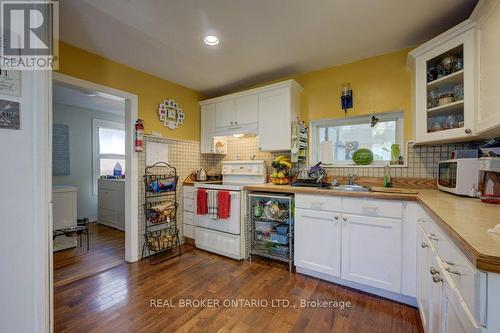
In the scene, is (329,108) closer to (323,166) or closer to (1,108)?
(323,166)

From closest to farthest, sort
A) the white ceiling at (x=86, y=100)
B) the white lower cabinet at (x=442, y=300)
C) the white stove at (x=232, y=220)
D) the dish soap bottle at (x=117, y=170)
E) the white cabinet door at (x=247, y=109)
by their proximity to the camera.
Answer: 1. the white lower cabinet at (x=442, y=300)
2. the white stove at (x=232, y=220)
3. the white cabinet door at (x=247, y=109)
4. the white ceiling at (x=86, y=100)
5. the dish soap bottle at (x=117, y=170)

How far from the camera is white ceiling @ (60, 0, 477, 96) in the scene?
5.12ft

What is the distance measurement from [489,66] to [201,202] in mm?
2673

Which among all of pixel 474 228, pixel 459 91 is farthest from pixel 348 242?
pixel 459 91

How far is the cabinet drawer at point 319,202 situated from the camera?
1.93 metres

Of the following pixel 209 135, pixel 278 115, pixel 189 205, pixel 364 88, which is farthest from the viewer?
pixel 209 135

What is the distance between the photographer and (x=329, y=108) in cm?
253

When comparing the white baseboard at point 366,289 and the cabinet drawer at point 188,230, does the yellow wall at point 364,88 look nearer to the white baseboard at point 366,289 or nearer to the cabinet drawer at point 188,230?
the white baseboard at point 366,289

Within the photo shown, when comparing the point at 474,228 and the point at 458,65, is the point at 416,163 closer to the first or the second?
the point at 458,65

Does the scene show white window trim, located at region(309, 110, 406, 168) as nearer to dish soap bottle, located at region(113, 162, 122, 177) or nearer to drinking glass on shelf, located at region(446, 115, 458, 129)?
drinking glass on shelf, located at region(446, 115, 458, 129)

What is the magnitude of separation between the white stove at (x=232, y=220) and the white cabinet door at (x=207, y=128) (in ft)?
1.30

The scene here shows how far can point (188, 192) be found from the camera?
9.89 ft

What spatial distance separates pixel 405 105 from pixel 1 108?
9.52ft
